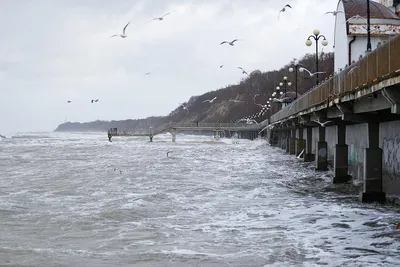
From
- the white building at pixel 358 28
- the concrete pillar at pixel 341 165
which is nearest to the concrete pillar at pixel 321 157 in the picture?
the concrete pillar at pixel 341 165

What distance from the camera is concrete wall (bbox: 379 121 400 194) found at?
68.5 feet

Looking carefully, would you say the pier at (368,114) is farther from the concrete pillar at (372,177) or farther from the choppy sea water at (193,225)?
the choppy sea water at (193,225)

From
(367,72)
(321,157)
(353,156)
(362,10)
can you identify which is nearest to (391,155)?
(367,72)

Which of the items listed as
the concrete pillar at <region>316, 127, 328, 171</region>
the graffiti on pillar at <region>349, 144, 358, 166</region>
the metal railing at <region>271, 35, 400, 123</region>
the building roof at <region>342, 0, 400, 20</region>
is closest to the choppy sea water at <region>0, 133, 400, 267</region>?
the graffiti on pillar at <region>349, 144, 358, 166</region>

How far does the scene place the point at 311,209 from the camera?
17.2 metres

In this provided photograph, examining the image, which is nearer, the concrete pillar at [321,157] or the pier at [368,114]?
the pier at [368,114]

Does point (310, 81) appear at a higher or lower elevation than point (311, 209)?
higher

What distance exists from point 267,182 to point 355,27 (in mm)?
23876

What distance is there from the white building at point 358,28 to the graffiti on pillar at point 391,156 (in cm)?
2214

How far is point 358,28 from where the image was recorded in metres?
44.7

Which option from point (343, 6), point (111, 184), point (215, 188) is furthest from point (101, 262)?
point (343, 6)

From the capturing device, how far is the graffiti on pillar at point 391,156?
826 inches

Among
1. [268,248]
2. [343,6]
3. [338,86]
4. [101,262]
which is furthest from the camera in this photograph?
[343,6]

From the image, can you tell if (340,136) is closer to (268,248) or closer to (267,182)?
(267,182)
